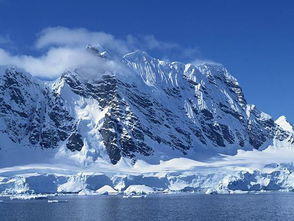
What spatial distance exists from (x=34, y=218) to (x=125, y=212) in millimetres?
21026

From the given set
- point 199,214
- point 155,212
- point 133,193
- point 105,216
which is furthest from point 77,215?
point 133,193

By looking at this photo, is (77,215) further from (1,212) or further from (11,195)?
(11,195)

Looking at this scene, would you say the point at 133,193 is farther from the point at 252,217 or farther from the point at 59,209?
the point at 252,217

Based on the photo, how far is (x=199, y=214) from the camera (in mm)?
113750

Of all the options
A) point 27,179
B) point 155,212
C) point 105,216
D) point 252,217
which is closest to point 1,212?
point 105,216

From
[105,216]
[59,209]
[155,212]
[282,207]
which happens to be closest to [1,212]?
[59,209]

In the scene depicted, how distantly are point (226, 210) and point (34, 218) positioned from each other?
4174 centimetres

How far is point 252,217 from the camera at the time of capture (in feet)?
349

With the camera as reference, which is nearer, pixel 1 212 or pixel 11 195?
pixel 1 212

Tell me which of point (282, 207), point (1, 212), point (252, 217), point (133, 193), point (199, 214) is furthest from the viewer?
point (133, 193)

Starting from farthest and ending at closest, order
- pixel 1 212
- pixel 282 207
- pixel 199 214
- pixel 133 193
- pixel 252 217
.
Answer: pixel 133 193 < pixel 282 207 < pixel 1 212 < pixel 199 214 < pixel 252 217

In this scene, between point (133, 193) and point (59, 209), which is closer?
point (59, 209)

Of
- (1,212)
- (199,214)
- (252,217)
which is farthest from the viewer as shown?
(1,212)

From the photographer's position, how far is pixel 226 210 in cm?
12281
